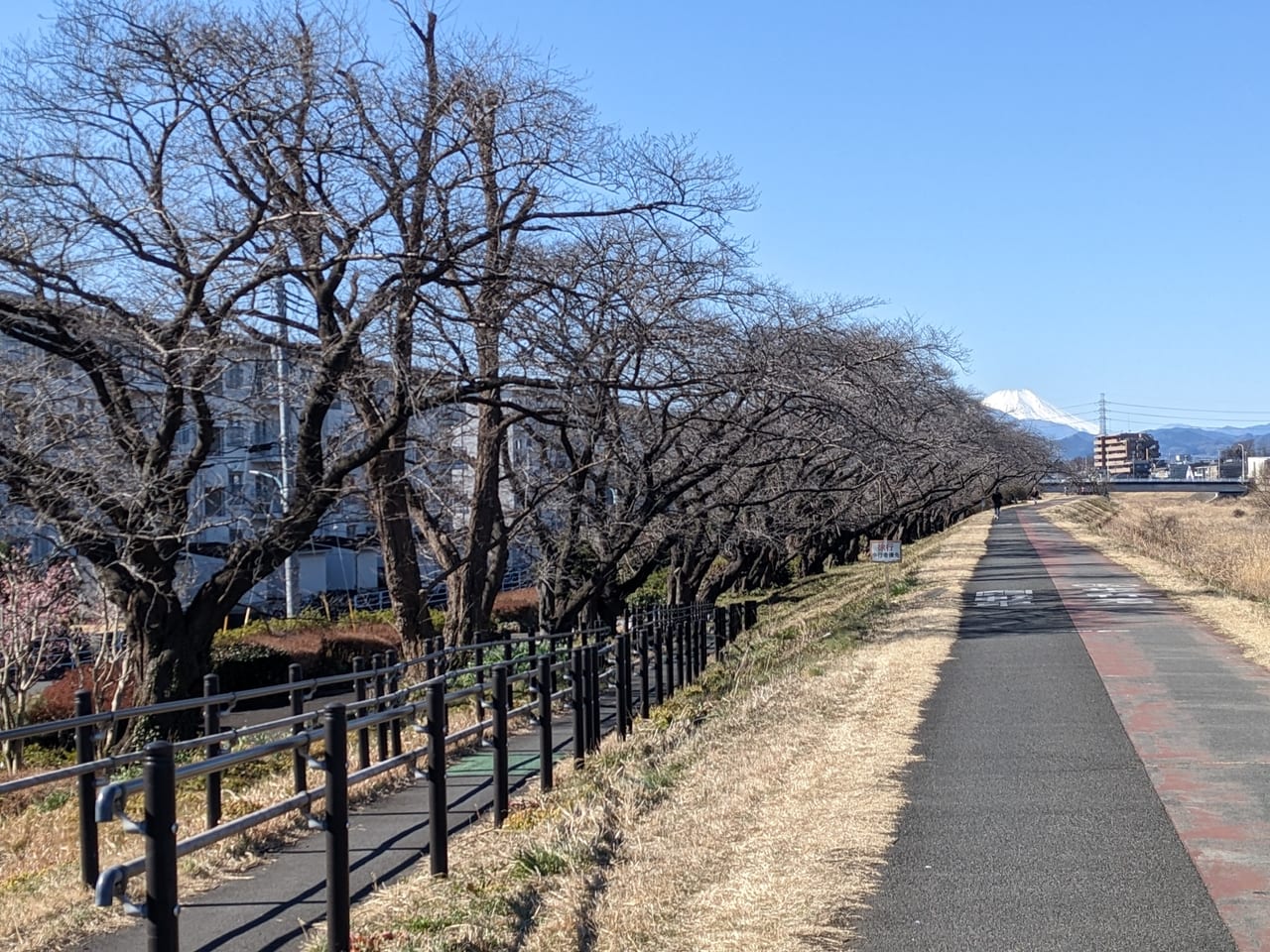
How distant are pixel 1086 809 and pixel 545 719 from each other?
352cm

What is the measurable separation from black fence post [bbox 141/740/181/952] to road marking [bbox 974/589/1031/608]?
66.6ft

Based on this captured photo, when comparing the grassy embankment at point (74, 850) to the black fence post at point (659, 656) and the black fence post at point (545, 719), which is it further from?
the black fence post at point (659, 656)

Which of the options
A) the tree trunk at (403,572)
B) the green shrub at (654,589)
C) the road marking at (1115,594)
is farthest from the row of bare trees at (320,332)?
the green shrub at (654,589)

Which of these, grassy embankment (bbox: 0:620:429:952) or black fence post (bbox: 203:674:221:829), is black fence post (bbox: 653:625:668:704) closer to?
grassy embankment (bbox: 0:620:429:952)

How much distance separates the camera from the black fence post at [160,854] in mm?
4359

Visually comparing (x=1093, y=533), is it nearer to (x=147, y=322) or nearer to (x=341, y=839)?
(x=147, y=322)

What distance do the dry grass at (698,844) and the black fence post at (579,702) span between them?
154 millimetres

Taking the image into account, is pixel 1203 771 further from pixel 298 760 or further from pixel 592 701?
pixel 298 760

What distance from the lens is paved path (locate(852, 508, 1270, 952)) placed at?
5477 millimetres

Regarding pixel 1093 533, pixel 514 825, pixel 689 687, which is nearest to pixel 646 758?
pixel 514 825

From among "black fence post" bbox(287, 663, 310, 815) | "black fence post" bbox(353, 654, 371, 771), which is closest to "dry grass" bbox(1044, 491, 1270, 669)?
"black fence post" bbox(353, 654, 371, 771)

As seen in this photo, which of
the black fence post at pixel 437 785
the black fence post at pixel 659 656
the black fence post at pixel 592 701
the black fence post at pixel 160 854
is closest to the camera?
the black fence post at pixel 160 854

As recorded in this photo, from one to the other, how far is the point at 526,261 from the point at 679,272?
204 cm

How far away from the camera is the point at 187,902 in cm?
657
